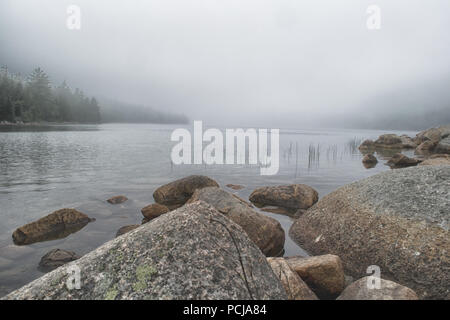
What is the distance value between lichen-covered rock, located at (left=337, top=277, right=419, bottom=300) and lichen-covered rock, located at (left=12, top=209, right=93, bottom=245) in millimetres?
7610

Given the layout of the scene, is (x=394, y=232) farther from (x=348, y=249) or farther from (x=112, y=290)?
(x=112, y=290)

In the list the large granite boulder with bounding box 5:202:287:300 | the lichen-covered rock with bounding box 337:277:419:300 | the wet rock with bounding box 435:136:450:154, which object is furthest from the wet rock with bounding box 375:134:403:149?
the large granite boulder with bounding box 5:202:287:300

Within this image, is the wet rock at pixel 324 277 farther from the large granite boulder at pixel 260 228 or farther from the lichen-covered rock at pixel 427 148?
the lichen-covered rock at pixel 427 148

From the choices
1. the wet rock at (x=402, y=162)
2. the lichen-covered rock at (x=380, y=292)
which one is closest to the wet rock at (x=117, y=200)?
the lichen-covered rock at (x=380, y=292)

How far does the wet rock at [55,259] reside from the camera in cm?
588

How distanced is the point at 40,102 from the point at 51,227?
400 feet

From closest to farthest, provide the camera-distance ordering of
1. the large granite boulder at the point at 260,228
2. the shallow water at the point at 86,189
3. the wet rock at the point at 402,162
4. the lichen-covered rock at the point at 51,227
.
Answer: the large granite boulder at the point at 260,228 < the shallow water at the point at 86,189 < the lichen-covered rock at the point at 51,227 < the wet rock at the point at 402,162

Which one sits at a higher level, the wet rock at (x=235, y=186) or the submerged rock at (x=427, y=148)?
the submerged rock at (x=427, y=148)

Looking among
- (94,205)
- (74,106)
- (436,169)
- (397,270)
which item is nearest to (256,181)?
(94,205)

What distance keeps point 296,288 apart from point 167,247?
220 cm

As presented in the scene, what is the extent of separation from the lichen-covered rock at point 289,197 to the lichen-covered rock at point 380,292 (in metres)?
6.47

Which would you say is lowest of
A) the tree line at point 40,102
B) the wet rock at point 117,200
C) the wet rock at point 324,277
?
the wet rock at point 117,200

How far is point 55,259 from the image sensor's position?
237 inches

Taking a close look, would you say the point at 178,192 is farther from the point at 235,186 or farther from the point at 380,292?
the point at 380,292
